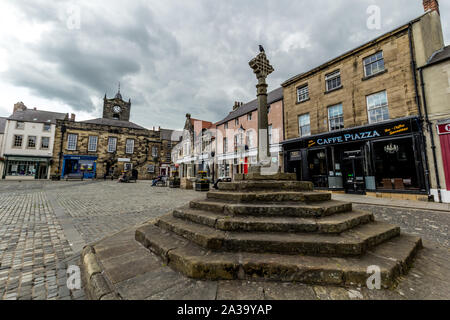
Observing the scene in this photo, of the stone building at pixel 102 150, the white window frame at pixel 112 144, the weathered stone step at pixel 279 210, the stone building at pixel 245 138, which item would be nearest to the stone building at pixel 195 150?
the stone building at pixel 245 138

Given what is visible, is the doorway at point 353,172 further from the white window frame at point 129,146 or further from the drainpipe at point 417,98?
the white window frame at point 129,146

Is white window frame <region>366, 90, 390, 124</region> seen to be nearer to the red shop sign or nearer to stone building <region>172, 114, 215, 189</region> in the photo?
the red shop sign

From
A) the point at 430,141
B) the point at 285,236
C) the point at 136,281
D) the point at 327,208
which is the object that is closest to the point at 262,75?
the point at 327,208

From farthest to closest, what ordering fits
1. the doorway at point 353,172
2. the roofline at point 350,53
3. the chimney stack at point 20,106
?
1. the chimney stack at point 20,106
2. the doorway at point 353,172
3. the roofline at point 350,53

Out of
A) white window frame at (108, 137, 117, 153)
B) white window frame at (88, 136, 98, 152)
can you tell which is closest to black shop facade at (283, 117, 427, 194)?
white window frame at (108, 137, 117, 153)

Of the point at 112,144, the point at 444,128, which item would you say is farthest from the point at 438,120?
the point at 112,144

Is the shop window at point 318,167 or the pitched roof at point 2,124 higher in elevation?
the pitched roof at point 2,124

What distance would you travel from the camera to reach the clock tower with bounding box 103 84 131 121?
40.1 meters

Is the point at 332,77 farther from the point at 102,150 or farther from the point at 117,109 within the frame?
the point at 117,109

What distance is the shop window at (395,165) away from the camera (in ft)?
29.9

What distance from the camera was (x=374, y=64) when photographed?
34.9 feet

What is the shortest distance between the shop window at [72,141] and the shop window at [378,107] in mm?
35079

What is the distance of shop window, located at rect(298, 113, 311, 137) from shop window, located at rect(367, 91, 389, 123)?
3.69 m
